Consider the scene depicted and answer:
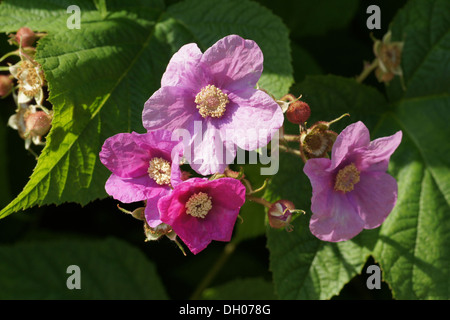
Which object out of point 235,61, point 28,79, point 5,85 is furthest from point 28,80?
point 235,61

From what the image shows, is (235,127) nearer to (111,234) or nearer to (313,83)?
(313,83)

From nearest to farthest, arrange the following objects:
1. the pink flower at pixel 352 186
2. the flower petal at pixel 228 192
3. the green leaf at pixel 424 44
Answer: the flower petal at pixel 228 192
the pink flower at pixel 352 186
the green leaf at pixel 424 44

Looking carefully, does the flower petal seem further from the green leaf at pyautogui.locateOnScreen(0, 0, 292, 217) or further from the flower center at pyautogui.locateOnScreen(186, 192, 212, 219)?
the green leaf at pyautogui.locateOnScreen(0, 0, 292, 217)

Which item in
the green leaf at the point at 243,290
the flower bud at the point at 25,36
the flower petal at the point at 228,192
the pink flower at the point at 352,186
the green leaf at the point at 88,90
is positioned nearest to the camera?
the flower petal at the point at 228,192

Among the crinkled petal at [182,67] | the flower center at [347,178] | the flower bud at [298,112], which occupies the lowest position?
the flower center at [347,178]

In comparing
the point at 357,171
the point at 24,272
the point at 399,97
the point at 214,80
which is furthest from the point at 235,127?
the point at 24,272

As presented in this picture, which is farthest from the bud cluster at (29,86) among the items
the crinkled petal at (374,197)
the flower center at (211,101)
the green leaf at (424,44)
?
the green leaf at (424,44)

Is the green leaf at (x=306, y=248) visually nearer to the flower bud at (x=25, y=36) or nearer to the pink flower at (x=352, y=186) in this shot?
the pink flower at (x=352, y=186)
